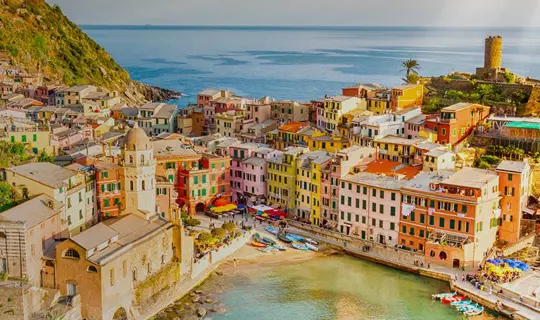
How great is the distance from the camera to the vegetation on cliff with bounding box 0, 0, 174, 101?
10556cm

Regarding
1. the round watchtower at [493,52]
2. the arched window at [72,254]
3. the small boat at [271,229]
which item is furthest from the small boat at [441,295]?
the round watchtower at [493,52]

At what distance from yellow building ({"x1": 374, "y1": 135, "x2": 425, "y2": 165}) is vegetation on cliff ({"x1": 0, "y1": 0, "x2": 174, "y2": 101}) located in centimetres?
6030

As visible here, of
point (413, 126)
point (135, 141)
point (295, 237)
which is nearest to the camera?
point (135, 141)

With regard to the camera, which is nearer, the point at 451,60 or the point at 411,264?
the point at 411,264

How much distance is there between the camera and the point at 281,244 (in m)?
51.0

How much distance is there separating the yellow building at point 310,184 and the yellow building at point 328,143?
602 cm

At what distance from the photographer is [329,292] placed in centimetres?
4453

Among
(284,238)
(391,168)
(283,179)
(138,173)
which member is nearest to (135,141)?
(138,173)

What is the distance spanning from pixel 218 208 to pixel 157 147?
7080 mm

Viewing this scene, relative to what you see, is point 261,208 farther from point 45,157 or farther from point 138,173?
point 45,157

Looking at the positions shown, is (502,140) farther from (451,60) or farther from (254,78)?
(451,60)

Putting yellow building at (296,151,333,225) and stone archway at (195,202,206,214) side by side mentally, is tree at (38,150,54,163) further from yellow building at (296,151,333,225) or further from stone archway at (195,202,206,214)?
yellow building at (296,151,333,225)

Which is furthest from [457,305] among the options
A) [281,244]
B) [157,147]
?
[157,147]

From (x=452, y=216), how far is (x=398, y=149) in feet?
35.8
